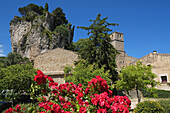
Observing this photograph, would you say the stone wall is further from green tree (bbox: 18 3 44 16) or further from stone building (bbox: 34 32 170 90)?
green tree (bbox: 18 3 44 16)

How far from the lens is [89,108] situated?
355 centimetres

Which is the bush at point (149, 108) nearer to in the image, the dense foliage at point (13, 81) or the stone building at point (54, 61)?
the dense foliage at point (13, 81)

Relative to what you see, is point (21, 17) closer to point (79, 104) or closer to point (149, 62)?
point (149, 62)

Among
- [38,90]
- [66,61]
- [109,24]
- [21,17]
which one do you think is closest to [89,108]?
[38,90]

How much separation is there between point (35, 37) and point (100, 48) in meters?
23.6

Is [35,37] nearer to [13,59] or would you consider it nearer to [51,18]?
[13,59]

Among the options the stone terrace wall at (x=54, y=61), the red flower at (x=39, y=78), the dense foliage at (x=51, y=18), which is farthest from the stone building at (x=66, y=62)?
the red flower at (x=39, y=78)

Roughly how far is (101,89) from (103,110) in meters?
0.95

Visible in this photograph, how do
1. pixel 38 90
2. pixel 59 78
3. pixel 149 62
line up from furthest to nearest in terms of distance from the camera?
pixel 149 62 < pixel 59 78 < pixel 38 90

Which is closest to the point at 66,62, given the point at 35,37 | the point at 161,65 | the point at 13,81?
the point at 13,81

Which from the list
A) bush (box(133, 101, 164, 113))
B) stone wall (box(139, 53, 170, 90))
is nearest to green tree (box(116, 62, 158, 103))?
bush (box(133, 101, 164, 113))

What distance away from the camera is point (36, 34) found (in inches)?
1375

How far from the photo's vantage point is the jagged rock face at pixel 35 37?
112 ft

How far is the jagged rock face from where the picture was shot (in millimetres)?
34281
